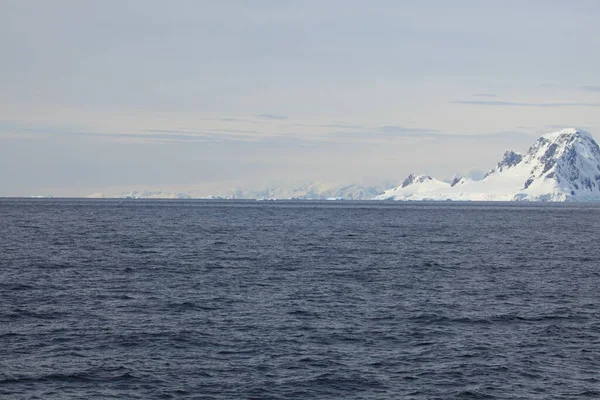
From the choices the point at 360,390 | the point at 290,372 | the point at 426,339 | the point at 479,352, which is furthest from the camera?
the point at 426,339

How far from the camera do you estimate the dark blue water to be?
3156 centimetres

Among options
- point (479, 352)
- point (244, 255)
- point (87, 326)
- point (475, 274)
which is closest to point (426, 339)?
point (479, 352)

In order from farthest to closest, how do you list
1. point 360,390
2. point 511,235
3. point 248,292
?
point 511,235 → point 248,292 → point 360,390

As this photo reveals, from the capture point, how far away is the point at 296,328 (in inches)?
1651

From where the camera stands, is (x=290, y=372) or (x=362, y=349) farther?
(x=362, y=349)

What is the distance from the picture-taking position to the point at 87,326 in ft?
138

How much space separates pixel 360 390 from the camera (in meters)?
30.9

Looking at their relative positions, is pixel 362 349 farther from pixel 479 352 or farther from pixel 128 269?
pixel 128 269

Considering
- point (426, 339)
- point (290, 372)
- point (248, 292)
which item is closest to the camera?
point (290, 372)

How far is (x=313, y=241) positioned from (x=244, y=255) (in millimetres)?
27356

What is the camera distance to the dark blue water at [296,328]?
31562mm

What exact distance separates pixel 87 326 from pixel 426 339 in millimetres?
17935

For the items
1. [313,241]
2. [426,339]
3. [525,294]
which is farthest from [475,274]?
[313,241]

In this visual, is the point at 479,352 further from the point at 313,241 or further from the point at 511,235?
the point at 511,235
